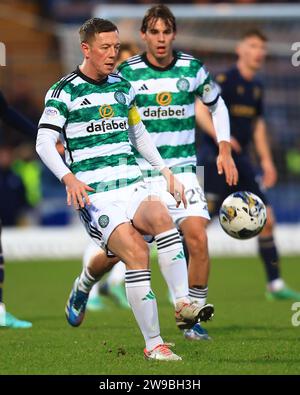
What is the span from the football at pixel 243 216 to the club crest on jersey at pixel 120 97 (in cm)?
140

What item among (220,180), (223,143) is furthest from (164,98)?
(220,180)

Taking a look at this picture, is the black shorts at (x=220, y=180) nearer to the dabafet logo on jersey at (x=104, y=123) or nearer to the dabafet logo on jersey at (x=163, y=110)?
the dabafet logo on jersey at (x=163, y=110)

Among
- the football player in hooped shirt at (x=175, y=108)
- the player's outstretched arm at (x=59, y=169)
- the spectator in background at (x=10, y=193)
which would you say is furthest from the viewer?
the spectator in background at (x=10, y=193)

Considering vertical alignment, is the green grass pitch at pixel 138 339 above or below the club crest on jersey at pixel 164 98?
below

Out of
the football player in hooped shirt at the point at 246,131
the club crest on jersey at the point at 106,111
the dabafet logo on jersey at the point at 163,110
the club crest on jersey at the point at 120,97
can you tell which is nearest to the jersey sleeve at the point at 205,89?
the dabafet logo on jersey at the point at 163,110

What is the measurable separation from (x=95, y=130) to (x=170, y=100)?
4.36 feet

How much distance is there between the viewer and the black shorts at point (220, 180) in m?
11.0

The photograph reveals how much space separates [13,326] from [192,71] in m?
2.68

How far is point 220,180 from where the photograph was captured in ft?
37.4

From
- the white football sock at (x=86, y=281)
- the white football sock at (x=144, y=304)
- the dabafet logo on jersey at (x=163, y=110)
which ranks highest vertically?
the dabafet logo on jersey at (x=163, y=110)

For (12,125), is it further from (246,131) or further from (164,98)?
(246,131)

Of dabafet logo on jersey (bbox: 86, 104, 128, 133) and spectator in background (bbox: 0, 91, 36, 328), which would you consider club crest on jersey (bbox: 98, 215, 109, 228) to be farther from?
spectator in background (bbox: 0, 91, 36, 328)

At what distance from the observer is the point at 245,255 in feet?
62.6
